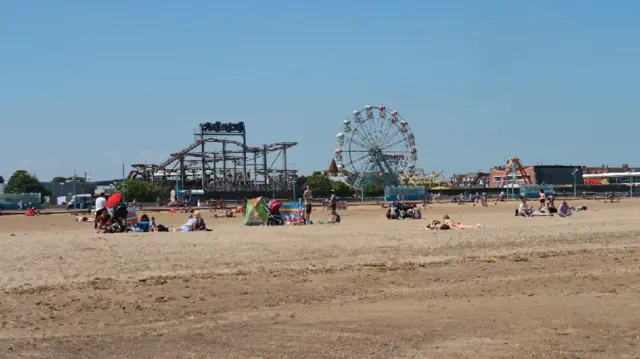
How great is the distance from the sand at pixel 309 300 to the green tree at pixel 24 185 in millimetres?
102932

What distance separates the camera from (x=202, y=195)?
294 ft

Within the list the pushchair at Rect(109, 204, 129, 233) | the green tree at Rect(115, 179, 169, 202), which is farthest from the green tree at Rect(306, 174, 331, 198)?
the pushchair at Rect(109, 204, 129, 233)

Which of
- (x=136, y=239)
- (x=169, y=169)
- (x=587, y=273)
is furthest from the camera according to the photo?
(x=169, y=169)

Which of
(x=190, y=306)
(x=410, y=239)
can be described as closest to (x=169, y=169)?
(x=410, y=239)

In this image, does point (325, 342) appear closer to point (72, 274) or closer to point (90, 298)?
point (90, 298)

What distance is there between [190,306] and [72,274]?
255 cm

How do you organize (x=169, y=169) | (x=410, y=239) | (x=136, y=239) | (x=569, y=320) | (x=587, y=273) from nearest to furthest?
(x=569, y=320)
(x=587, y=273)
(x=136, y=239)
(x=410, y=239)
(x=169, y=169)

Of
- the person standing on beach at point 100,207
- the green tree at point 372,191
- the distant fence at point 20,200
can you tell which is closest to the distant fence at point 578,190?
the green tree at point 372,191

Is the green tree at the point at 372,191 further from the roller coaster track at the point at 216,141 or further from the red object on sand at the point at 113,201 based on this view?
the red object on sand at the point at 113,201

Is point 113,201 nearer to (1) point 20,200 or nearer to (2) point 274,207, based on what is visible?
(2) point 274,207

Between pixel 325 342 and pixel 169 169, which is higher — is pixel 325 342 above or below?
below

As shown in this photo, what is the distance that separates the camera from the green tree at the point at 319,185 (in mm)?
116213

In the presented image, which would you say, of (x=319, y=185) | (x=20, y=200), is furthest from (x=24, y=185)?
(x=319, y=185)

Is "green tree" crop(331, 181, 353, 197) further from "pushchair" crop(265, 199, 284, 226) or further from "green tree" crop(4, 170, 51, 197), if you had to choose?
"pushchair" crop(265, 199, 284, 226)
